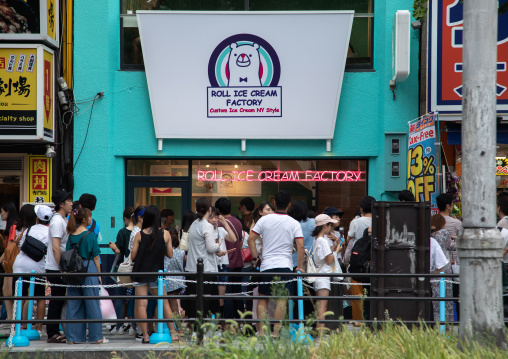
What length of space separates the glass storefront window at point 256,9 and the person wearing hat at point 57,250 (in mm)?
6109

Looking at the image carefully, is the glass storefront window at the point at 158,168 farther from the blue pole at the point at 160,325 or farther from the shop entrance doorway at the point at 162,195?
the blue pole at the point at 160,325

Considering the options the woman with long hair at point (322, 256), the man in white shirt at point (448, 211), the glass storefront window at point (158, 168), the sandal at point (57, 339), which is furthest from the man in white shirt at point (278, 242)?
the glass storefront window at point (158, 168)

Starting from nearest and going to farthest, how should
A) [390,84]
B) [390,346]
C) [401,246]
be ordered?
[390,346] → [401,246] → [390,84]

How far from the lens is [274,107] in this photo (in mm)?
14633

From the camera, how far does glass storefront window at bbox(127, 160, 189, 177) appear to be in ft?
49.7

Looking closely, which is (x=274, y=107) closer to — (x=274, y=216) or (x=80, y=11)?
(x=80, y=11)

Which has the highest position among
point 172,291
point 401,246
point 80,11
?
point 80,11

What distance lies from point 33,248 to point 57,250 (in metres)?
0.76

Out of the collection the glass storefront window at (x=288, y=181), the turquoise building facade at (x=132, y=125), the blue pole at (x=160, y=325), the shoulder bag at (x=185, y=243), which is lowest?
the blue pole at (x=160, y=325)

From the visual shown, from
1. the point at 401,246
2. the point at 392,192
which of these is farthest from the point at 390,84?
the point at 401,246

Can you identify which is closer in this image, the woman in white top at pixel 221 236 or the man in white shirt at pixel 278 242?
the man in white shirt at pixel 278 242

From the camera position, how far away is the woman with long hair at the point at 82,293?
9.13 meters

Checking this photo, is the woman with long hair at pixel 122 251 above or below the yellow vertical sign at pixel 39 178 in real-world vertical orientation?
below

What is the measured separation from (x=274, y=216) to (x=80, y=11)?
8115 millimetres
